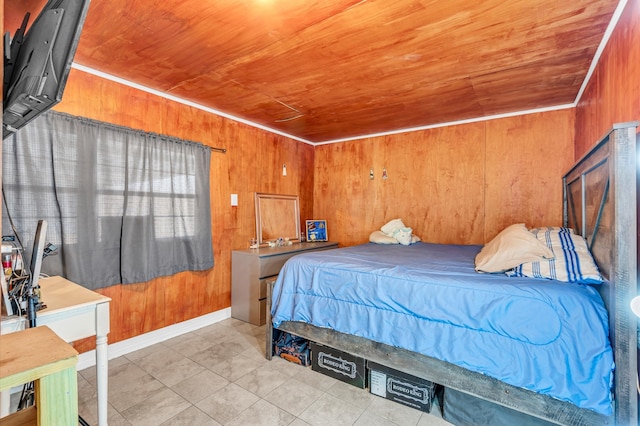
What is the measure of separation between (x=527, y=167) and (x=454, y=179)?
765 millimetres

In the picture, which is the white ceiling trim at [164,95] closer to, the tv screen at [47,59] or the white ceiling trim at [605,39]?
the tv screen at [47,59]

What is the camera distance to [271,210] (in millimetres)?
4160

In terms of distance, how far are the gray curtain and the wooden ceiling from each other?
59 cm

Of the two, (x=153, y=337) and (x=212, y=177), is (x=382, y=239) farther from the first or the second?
(x=153, y=337)

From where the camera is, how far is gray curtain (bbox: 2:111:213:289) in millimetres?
2166

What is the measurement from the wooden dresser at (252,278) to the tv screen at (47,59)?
8.05 feet

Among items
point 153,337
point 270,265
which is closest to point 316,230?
point 270,265

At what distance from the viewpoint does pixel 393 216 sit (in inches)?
168

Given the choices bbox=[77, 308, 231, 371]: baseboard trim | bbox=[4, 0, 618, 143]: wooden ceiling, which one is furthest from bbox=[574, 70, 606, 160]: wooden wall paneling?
bbox=[77, 308, 231, 371]: baseboard trim

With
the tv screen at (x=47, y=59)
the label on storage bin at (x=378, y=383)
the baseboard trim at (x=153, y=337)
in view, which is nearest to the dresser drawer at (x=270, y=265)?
the baseboard trim at (x=153, y=337)

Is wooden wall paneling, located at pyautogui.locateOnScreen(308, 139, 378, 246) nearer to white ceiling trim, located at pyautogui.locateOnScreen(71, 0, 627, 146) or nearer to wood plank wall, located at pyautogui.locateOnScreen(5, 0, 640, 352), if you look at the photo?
wood plank wall, located at pyautogui.locateOnScreen(5, 0, 640, 352)

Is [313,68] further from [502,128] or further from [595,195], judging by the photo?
[502,128]

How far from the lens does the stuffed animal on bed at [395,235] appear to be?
3.69 m

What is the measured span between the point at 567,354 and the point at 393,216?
9.46ft
